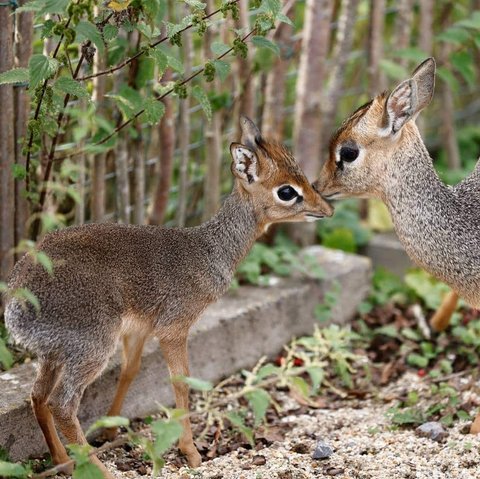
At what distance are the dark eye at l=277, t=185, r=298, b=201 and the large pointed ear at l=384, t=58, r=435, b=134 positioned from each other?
496mm

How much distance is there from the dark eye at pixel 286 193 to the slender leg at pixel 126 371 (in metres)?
0.91

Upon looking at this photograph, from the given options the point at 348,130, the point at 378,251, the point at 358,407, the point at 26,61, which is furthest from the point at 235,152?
the point at 378,251

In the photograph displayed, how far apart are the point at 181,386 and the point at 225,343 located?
100 centimetres

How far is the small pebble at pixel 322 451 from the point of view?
4168 millimetres

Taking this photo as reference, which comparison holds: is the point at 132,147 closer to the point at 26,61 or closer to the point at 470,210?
the point at 26,61

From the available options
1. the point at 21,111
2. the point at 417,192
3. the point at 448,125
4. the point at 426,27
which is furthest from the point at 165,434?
the point at 448,125

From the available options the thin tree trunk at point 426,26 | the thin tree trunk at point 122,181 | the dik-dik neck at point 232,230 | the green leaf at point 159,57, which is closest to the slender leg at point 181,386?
the dik-dik neck at point 232,230

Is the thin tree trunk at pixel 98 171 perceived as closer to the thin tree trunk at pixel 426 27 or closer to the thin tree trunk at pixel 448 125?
the thin tree trunk at pixel 426 27

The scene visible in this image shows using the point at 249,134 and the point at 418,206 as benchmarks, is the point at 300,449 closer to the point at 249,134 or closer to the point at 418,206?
the point at 418,206

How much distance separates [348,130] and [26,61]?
150cm

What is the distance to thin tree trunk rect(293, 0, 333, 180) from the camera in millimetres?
6031

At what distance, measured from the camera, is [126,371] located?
172 inches

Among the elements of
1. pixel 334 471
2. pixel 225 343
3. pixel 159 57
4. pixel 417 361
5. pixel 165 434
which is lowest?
pixel 334 471

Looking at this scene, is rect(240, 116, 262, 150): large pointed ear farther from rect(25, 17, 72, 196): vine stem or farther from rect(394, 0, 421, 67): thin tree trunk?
rect(394, 0, 421, 67): thin tree trunk
